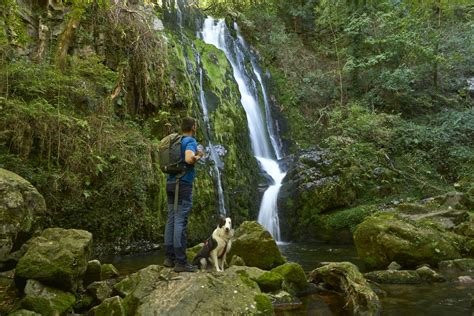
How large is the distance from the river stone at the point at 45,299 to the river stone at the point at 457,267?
622 centimetres

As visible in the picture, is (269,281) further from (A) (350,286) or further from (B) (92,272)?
(B) (92,272)

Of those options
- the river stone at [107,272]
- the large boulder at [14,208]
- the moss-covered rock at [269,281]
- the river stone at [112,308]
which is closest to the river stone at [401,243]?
the moss-covered rock at [269,281]

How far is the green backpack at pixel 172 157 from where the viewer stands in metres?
4.95

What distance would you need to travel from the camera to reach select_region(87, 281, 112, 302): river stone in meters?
5.64

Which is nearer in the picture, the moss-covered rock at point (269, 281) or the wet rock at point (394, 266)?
the moss-covered rock at point (269, 281)

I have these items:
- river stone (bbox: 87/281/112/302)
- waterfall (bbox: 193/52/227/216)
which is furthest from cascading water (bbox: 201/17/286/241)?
river stone (bbox: 87/281/112/302)

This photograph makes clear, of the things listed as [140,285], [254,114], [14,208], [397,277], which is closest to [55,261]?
[14,208]

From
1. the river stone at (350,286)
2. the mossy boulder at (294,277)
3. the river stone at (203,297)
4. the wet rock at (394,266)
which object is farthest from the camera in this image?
the wet rock at (394,266)

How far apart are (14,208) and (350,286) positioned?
4547mm

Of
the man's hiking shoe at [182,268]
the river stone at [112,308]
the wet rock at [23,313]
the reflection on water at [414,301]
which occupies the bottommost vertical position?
the reflection on water at [414,301]

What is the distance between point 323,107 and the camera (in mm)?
19438

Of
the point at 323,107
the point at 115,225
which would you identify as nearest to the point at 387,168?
the point at 323,107

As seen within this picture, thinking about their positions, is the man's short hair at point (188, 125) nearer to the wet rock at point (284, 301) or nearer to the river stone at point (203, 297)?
the river stone at point (203, 297)

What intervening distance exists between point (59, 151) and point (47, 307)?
512 centimetres
